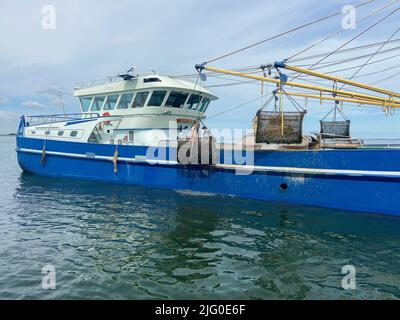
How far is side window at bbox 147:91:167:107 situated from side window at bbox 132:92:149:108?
0.34 m

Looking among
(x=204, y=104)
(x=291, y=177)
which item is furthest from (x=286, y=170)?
(x=204, y=104)

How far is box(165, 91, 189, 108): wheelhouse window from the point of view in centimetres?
1598

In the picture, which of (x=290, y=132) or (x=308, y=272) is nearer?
(x=308, y=272)

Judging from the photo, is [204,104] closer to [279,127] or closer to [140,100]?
[140,100]

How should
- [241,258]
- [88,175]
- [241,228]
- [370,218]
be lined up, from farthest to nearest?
[88,175] < [370,218] < [241,228] < [241,258]

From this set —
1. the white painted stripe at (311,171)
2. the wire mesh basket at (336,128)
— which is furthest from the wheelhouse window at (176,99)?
the wire mesh basket at (336,128)

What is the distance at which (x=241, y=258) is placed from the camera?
6926 mm

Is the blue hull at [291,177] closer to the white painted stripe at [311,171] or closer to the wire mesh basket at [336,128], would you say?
the white painted stripe at [311,171]

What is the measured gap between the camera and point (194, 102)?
56.0 ft

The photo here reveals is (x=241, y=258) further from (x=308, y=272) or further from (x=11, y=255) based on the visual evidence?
(x=11, y=255)

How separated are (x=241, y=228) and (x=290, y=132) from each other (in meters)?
4.23

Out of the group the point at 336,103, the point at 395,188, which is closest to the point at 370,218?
the point at 395,188

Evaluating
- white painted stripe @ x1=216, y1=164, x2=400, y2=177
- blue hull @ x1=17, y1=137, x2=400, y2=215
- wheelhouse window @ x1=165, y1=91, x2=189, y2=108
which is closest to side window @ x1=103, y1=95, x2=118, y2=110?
blue hull @ x1=17, y1=137, x2=400, y2=215
